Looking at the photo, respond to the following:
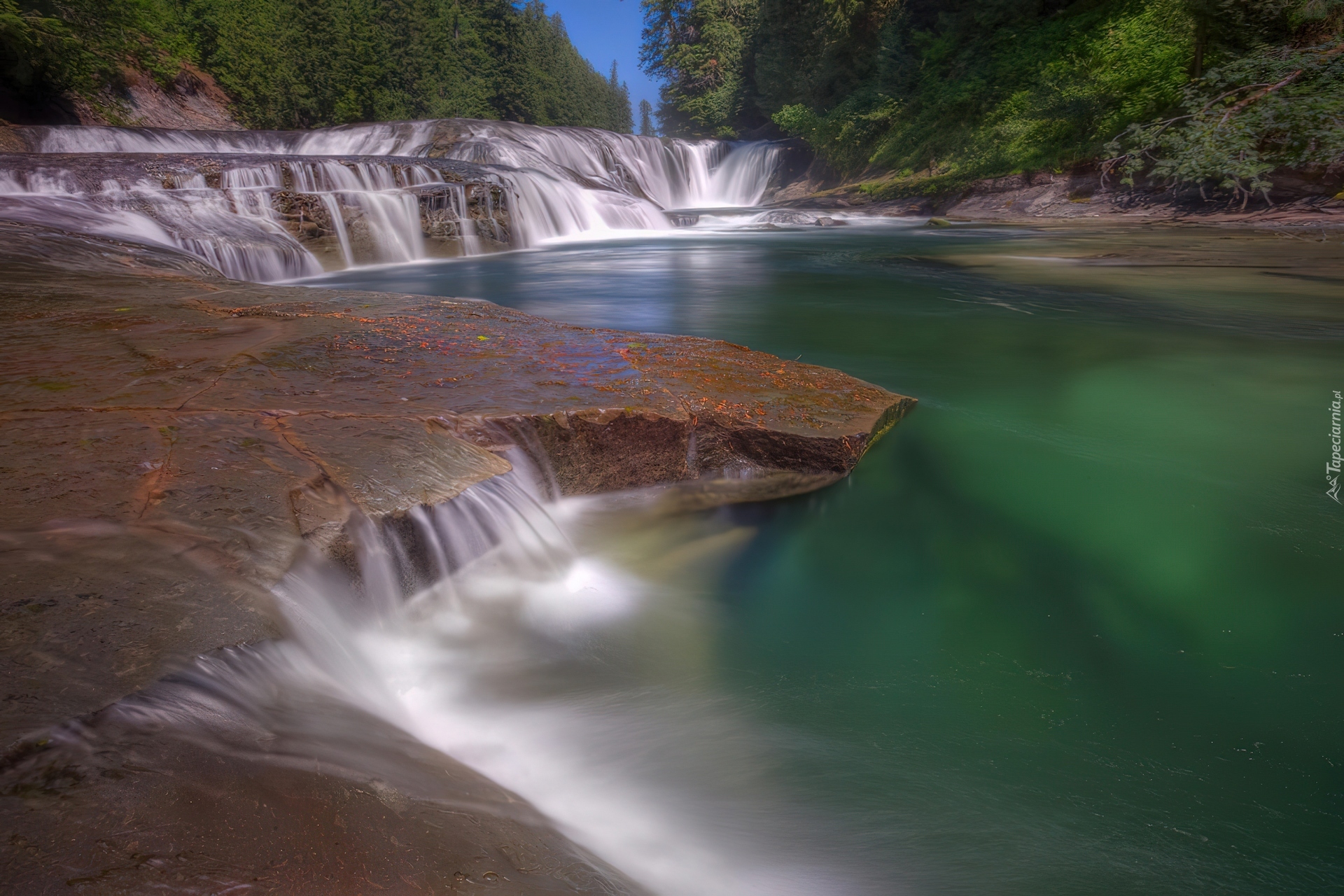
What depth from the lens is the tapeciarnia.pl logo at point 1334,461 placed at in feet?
9.61

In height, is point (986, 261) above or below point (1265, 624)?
above

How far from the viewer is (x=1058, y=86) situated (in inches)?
578

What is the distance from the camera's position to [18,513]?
153cm

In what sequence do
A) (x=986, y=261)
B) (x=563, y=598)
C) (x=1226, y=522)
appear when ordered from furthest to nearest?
(x=986, y=261) → (x=1226, y=522) → (x=563, y=598)

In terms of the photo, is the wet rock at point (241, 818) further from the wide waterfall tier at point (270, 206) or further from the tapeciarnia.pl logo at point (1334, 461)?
the wide waterfall tier at point (270, 206)

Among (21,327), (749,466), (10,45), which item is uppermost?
(10,45)

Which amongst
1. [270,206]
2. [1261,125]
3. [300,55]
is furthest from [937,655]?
[300,55]

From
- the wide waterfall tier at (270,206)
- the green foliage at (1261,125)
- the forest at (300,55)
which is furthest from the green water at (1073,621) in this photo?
the forest at (300,55)

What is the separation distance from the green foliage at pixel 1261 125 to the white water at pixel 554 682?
1051 centimetres

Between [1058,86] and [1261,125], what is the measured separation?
589 cm

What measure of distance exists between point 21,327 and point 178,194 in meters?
6.89

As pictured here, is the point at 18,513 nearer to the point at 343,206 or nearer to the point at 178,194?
the point at 178,194

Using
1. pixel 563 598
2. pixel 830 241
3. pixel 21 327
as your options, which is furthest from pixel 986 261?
pixel 21 327

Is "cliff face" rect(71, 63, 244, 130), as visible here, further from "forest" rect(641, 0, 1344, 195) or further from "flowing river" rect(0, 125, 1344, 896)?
"flowing river" rect(0, 125, 1344, 896)
